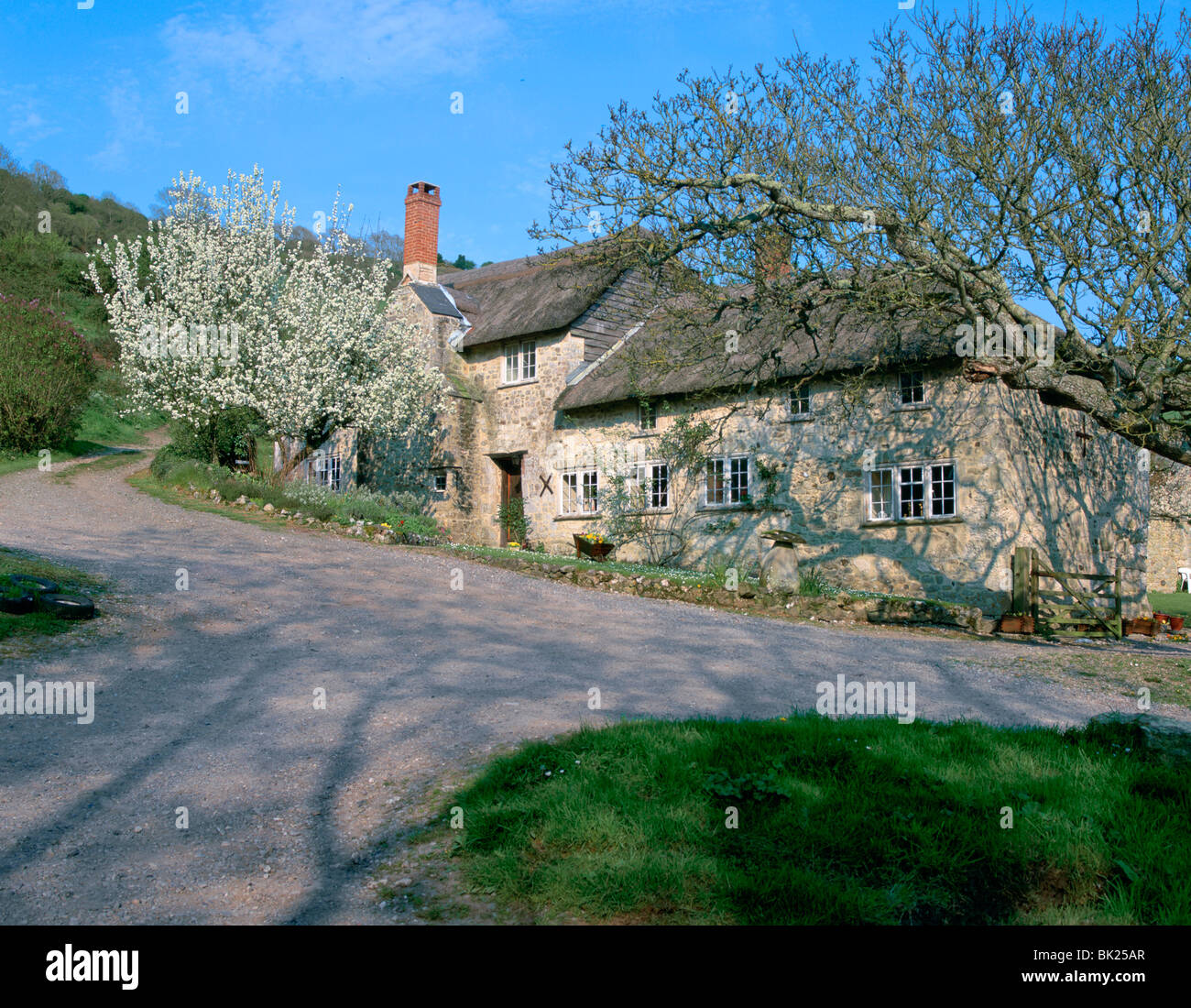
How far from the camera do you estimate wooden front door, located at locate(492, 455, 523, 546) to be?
26.1 metres

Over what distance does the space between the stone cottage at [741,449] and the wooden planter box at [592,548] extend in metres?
1.68

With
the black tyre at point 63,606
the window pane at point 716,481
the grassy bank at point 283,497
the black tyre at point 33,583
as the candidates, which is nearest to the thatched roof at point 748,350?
the window pane at point 716,481

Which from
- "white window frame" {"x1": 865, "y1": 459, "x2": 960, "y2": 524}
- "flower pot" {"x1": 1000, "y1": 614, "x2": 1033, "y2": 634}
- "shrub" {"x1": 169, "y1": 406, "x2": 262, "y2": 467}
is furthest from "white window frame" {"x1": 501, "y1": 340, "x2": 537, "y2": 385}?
"flower pot" {"x1": 1000, "y1": 614, "x2": 1033, "y2": 634}

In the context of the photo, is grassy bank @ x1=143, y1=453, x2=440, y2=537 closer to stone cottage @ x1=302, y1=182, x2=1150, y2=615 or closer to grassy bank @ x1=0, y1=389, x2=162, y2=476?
stone cottage @ x1=302, y1=182, x2=1150, y2=615

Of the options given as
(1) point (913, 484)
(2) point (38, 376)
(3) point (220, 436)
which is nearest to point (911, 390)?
(1) point (913, 484)

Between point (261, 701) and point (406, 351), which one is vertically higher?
point (406, 351)

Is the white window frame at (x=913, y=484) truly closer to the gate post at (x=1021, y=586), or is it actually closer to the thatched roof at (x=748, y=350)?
the gate post at (x=1021, y=586)

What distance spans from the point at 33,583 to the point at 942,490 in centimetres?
1562

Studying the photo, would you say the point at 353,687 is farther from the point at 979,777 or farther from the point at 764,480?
the point at 764,480

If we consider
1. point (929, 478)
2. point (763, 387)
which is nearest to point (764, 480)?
point (763, 387)

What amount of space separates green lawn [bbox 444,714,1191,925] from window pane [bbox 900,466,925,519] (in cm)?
1322

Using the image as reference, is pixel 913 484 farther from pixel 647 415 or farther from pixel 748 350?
pixel 647 415
